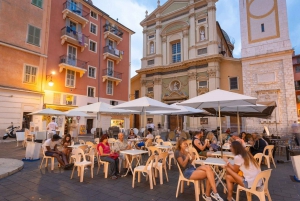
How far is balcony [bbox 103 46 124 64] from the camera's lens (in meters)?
21.4

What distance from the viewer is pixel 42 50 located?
637 inches

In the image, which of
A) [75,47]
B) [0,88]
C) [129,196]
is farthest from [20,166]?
[75,47]

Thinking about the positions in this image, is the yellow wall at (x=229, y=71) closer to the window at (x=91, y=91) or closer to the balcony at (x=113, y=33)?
the balcony at (x=113, y=33)

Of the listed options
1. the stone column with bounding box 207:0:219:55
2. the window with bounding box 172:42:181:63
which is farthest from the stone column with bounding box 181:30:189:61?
the stone column with bounding box 207:0:219:55

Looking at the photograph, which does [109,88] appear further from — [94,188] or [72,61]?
[94,188]

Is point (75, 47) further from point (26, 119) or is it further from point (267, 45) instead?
point (267, 45)

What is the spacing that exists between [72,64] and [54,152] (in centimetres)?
1394

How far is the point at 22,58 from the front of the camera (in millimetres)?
14859

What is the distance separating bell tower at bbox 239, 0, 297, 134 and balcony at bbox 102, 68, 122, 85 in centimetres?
1367

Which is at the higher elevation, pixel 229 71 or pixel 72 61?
pixel 72 61

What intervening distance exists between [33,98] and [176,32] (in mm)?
18047

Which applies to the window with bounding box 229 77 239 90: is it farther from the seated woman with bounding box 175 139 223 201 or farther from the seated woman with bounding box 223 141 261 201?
the seated woman with bounding box 223 141 261 201

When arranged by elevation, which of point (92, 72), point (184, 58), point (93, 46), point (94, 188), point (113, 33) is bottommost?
point (94, 188)

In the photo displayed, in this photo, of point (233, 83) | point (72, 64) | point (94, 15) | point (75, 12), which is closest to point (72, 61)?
point (72, 64)
